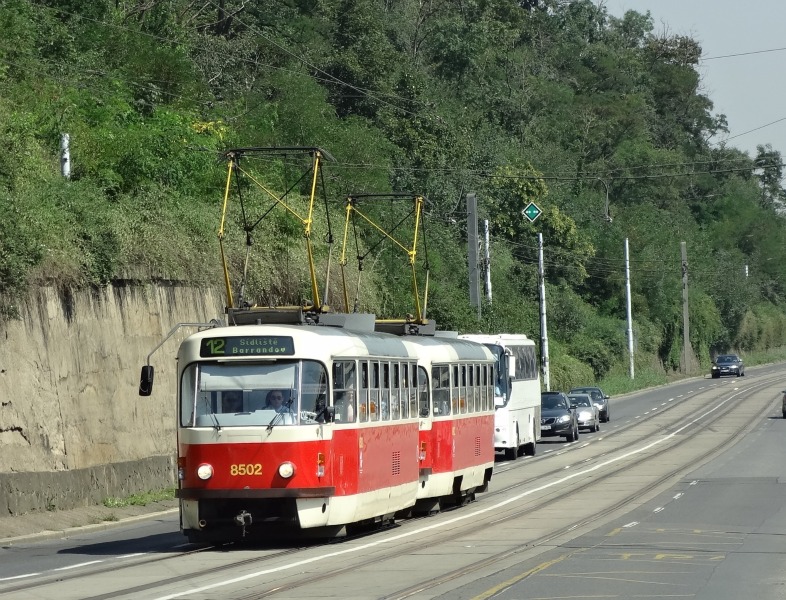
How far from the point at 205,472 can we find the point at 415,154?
50329 mm

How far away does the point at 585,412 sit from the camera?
1993 inches

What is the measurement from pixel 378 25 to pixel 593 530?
184 ft

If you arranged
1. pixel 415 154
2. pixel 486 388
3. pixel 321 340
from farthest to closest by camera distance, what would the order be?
pixel 415 154 → pixel 486 388 → pixel 321 340

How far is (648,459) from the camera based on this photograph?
3650 centimetres

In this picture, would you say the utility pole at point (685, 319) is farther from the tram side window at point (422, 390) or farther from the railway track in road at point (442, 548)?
the tram side window at point (422, 390)

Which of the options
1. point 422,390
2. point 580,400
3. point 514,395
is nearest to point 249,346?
point 422,390

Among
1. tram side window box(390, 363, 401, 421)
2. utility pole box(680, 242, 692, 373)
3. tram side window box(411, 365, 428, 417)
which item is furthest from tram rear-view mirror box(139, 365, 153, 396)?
utility pole box(680, 242, 692, 373)

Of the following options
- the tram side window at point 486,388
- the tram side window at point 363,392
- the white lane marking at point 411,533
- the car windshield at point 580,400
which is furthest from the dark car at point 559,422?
the tram side window at point 363,392

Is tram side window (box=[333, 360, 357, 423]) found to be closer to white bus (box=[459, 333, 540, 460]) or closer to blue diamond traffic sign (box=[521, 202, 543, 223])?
white bus (box=[459, 333, 540, 460])

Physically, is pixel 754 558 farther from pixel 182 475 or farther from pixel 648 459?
pixel 648 459

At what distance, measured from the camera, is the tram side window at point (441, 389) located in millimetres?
24188

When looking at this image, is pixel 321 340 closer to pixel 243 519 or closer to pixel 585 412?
pixel 243 519

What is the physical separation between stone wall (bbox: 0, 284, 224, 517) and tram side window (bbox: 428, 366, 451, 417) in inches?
239

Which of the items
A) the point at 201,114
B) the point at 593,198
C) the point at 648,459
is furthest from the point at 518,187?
the point at 648,459
